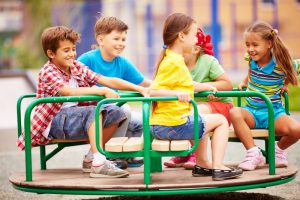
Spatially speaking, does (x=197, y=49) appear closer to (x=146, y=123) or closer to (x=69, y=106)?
(x=69, y=106)

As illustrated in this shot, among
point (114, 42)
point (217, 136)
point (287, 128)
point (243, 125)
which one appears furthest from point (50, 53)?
point (287, 128)

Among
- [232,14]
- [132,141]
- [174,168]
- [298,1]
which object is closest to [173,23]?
[132,141]

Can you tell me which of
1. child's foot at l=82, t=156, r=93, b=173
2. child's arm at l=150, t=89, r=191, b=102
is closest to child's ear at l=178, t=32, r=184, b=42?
child's arm at l=150, t=89, r=191, b=102

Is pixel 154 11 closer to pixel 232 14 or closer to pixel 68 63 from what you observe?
pixel 232 14

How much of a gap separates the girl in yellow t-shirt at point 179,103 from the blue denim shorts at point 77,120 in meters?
0.47

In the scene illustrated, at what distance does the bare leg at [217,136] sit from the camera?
5582 millimetres

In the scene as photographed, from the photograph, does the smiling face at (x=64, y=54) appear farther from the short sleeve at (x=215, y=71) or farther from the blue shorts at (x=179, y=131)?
the short sleeve at (x=215, y=71)

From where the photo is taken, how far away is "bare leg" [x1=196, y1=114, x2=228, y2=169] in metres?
5.58

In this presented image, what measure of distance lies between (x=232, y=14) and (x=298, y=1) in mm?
2377

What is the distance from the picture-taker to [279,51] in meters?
6.23

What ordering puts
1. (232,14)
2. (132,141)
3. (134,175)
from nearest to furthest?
(132,141), (134,175), (232,14)

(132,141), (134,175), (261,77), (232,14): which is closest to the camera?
(132,141)

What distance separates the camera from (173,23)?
222 inches

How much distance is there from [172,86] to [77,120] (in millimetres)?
860
